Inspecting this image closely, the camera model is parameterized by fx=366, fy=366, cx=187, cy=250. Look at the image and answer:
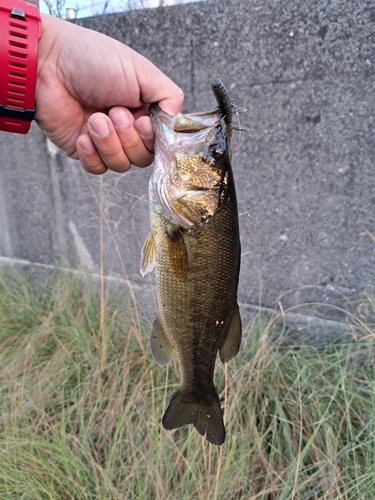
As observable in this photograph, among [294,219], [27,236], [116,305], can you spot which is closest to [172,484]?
[116,305]

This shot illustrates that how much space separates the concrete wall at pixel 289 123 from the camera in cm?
213

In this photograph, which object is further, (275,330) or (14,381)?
(275,330)

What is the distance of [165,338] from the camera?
4.68 ft

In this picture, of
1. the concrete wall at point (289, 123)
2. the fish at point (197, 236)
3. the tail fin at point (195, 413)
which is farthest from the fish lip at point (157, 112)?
the concrete wall at point (289, 123)

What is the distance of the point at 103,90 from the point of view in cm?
146

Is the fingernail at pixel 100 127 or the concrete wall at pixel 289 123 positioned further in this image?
the concrete wall at pixel 289 123

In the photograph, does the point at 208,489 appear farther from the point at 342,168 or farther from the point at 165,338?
the point at 342,168

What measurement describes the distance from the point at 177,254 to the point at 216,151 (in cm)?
38

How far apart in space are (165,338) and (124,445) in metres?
0.96

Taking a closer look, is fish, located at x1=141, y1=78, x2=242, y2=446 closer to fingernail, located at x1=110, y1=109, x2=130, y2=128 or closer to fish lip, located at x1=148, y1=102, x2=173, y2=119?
fish lip, located at x1=148, y1=102, x2=173, y2=119

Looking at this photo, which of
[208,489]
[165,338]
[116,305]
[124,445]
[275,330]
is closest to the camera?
[165,338]

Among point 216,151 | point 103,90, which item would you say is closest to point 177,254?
point 216,151

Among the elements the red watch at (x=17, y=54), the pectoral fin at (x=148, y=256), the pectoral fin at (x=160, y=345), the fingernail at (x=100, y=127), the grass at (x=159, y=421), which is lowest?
the grass at (x=159, y=421)

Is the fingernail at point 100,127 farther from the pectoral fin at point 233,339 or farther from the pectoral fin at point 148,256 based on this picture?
the pectoral fin at point 233,339
